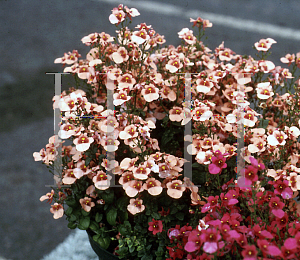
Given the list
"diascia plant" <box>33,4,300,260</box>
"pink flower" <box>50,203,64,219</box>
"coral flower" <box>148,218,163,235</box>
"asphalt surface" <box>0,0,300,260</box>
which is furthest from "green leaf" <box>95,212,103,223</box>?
"asphalt surface" <box>0,0,300,260</box>

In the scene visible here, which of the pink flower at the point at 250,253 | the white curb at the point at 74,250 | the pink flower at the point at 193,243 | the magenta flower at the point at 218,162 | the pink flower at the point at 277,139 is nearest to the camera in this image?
the pink flower at the point at 250,253

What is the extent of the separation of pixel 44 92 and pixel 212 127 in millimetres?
2182

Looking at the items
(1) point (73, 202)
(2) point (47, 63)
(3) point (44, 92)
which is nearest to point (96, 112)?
(1) point (73, 202)

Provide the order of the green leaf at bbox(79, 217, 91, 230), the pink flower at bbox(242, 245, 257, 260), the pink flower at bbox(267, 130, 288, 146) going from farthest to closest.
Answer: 1. the green leaf at bbox(79, 217, 91, 230)
2. the pink flower at bbox(267, 130, 288, 146)
3. the pink flower at bbox(242, 245, 257, 260)

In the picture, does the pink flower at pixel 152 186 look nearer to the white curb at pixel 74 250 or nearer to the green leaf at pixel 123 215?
the green leaf at pixel 123 215

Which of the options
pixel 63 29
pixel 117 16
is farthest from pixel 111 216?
pixel 63 29

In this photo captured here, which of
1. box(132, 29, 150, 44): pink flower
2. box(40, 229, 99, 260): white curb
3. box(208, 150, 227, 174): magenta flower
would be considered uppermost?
box(132, 29, 150, 44): pink flower

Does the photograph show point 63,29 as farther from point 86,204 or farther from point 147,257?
point 147,257

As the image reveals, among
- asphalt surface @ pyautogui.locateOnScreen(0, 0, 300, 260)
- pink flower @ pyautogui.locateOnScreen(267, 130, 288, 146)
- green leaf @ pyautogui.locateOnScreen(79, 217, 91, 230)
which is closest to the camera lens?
pink flower @ pyautogui.locateOnScreen(267, 130, 288, 146)

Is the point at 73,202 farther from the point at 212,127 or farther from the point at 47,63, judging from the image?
the point at 47,63

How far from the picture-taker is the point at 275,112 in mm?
1362

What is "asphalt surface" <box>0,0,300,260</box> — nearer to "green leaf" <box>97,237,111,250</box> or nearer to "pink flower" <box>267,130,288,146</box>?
"green leaf" <box>97,237,111,250</box>

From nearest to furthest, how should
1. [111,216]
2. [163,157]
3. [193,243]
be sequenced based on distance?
[193,243]
[163,157]
[111,216]

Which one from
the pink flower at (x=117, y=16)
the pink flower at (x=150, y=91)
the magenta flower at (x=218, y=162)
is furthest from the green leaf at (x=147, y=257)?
the pink flower at (x=117, y=16)
